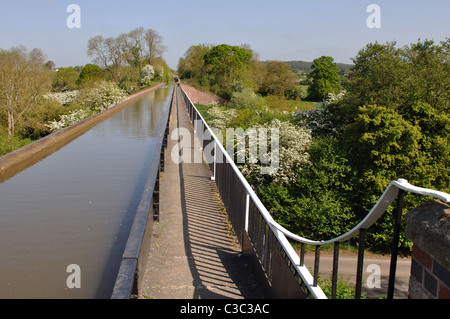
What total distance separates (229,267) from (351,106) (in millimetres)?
17905

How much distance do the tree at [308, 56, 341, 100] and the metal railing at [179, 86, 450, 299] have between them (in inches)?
3164

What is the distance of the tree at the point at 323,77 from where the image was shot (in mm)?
82750

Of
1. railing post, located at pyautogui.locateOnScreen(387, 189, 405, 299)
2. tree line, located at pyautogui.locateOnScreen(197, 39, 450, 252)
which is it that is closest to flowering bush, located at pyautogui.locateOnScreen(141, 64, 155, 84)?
tree line, located at pyautogui.locateOnScreen(197, 39, 450, 252)

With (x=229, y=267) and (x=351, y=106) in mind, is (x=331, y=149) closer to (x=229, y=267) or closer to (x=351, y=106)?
(x=351, y=106)

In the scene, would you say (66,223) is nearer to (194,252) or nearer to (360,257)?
(194,252)

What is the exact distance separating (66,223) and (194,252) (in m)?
1.78

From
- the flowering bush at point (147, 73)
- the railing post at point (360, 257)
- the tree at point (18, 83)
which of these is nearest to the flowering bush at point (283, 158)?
the railing post at point (360, 257)

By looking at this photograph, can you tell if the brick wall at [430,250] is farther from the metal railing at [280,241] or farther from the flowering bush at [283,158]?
the flowering bush at [283,158]

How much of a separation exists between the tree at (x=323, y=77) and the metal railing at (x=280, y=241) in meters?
80.4

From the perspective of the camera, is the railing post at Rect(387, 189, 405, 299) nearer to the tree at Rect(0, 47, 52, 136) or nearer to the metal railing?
the metal railing

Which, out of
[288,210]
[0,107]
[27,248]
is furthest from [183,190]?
[0,107]

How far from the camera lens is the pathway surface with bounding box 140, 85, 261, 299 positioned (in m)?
3.79

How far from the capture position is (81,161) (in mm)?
9172
